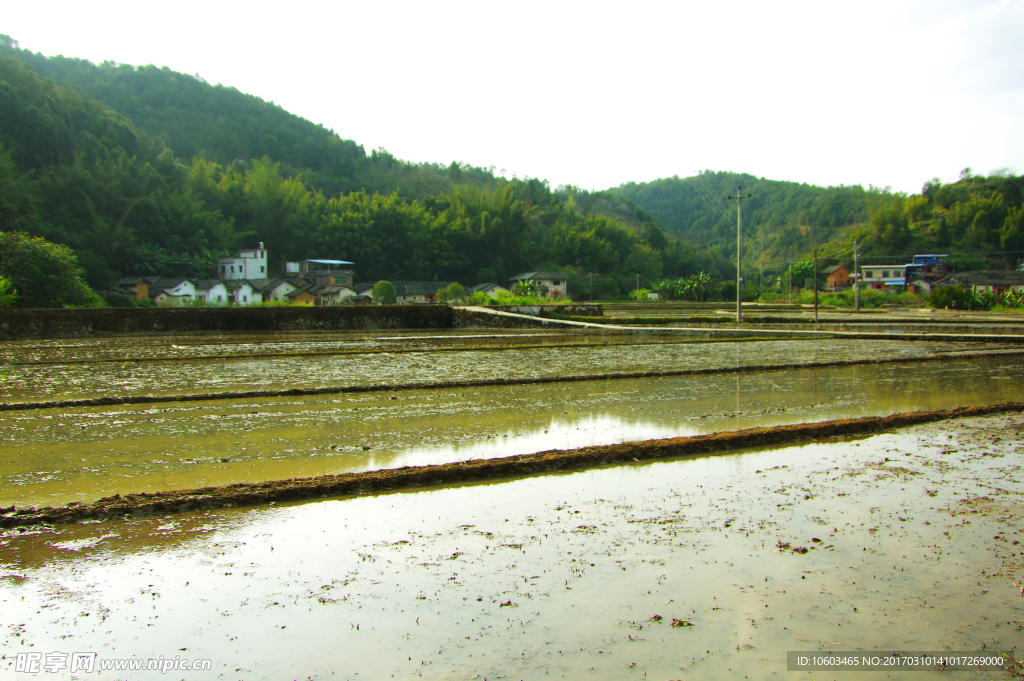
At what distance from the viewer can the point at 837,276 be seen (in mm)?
68812

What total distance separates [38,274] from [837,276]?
69367 mm

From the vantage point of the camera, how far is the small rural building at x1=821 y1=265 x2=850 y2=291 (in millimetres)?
67688

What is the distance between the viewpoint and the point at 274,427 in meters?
7.14

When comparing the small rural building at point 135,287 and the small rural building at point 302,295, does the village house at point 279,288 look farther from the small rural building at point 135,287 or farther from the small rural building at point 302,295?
the small rural building at point 135,287

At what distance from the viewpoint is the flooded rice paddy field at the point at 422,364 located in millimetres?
10297

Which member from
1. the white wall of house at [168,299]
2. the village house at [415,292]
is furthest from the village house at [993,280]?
the white wall of house at [168,299]

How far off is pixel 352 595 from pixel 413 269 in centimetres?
6308

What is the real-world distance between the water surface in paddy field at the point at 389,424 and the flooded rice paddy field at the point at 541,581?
3.74ft

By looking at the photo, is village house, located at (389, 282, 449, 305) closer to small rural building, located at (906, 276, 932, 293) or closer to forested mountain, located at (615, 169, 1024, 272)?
forested mountain, located at (615, 169, 1024, 272)

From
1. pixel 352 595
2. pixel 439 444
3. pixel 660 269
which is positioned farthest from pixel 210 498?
pixel 660 269

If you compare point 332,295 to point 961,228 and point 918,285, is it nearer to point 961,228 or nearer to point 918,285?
point 918,285

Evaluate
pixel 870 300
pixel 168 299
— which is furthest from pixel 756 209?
pixel 168 299

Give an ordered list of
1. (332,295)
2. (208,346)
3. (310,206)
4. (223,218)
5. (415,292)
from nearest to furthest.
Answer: (208,346), (332,295), (415,292), (223,218), (310,206)

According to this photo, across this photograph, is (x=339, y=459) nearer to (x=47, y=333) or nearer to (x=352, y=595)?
(x=352, y=595)
